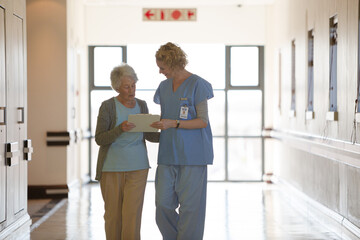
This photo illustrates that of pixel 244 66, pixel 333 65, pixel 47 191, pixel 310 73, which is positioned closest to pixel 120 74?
pixel 333 65

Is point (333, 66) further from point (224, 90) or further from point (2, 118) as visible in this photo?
point (224, 90)

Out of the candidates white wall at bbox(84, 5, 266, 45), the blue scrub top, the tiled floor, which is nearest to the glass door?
white wall at bbox(84, 5, 266, 45)

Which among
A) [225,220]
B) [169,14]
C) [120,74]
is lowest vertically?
[225,220]

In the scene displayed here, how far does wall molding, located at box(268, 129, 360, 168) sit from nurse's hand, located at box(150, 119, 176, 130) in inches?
77.4

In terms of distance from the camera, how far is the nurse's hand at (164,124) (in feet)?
13.7

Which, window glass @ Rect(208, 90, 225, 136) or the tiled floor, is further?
window glass @ Rect(208, 90, 225, 136)

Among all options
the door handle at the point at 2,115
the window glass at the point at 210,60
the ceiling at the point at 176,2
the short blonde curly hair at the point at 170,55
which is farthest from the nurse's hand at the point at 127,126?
the window glass at the point at 210,60

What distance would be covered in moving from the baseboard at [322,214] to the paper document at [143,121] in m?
2.36

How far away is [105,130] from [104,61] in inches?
285

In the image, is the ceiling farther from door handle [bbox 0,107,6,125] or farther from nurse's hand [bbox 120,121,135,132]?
nurse's hand [bbox 120,121,135,132]

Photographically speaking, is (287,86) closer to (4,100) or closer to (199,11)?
(199,11)

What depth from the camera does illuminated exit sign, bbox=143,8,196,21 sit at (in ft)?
36.4

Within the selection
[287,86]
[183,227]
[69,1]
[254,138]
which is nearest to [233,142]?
[254,138]

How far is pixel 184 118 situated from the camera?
14.0ft
